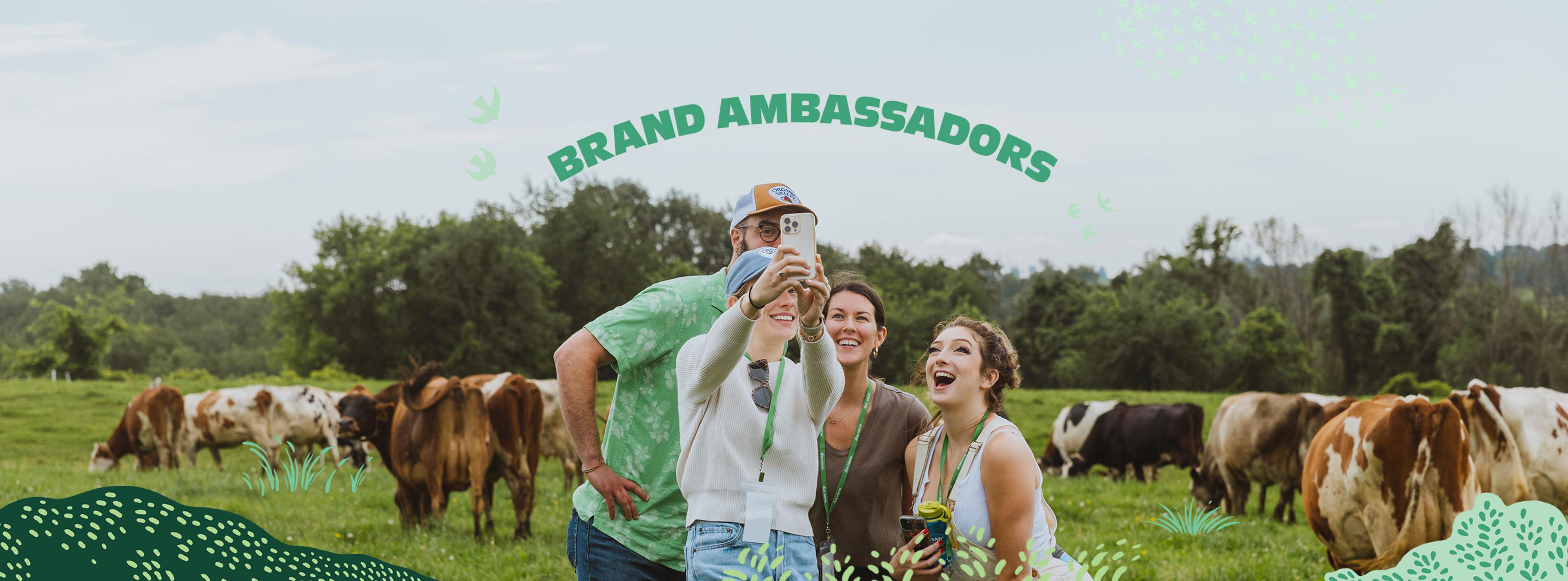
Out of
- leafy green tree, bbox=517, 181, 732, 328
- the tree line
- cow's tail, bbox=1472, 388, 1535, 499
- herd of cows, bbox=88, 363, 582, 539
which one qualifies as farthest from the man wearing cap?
leafy green tree, bbox=517, 181, 732, 328

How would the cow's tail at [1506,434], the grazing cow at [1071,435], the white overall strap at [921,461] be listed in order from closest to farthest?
the white overall strap at [921,461]
the cow's tail at [1506,434]
the grazing cow at [1071,435]

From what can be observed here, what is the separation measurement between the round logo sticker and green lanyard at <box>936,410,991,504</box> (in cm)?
90

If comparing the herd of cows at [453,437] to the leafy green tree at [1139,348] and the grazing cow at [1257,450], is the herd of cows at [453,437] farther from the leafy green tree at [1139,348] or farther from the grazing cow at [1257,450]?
the leafy green tree at [1139,348]

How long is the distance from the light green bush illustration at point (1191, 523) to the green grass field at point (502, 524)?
105 millimetres

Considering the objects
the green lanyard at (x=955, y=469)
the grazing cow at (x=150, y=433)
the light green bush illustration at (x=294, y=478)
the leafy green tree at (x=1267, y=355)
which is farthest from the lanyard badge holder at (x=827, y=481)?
the leafy green tree at (x=1267, y=355)

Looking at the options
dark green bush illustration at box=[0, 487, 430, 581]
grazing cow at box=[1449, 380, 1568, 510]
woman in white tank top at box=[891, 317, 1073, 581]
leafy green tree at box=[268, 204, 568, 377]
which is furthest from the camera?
leafy green tree at box=[268, 204, 568, 377]

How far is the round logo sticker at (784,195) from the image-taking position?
337cm

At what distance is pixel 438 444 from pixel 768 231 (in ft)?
24.2

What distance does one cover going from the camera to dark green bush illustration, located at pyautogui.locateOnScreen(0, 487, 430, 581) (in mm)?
5234

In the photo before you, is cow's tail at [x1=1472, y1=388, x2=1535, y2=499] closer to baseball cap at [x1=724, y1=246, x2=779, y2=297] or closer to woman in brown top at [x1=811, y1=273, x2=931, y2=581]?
woman in brown top at [x1=811, y1=273, x2=931, y2=581]

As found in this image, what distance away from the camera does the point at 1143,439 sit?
17000 mm

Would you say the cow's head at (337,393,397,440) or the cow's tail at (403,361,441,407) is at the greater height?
the cow's tail at (403,361,441,407)

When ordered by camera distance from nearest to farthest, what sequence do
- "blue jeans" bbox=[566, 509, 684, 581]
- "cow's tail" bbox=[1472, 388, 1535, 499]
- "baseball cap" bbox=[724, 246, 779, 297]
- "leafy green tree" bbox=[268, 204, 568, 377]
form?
"baseball cap" bbox=[724, 246, 779, 297], "blue jeans" bbox=[566, 509, 684, 581], "cow's tail" bbox=[1472, 388, 1535, 499], "leafy green tree" bbox=[268, 204, 568, 377]

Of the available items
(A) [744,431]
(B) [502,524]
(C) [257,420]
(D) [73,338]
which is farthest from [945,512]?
(D) [73,338]
